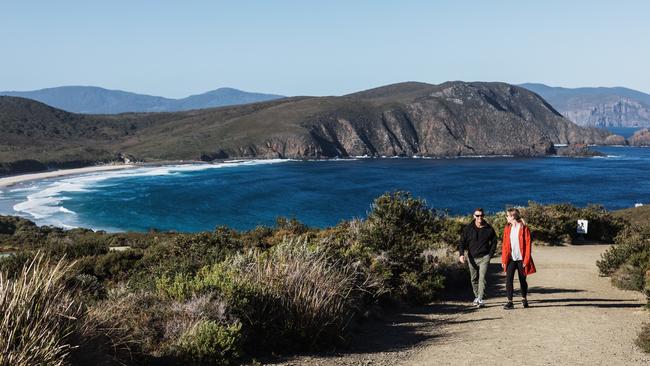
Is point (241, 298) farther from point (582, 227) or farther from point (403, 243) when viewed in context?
point (582, 227)

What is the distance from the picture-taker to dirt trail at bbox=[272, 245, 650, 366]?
711cm

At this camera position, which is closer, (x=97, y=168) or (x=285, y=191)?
(x=285, y=191)

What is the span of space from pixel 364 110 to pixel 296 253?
578 ft

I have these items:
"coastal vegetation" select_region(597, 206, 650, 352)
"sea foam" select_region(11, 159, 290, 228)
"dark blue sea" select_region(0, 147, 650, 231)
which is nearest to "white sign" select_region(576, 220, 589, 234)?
"coastal vegetation" select_region(597, 206, 650, 352)

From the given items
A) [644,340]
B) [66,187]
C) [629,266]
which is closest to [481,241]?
[644,340]

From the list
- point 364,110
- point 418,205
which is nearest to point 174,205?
point 418,205

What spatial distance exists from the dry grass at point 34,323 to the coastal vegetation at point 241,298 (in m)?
0.01

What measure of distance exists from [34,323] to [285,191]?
7925cm

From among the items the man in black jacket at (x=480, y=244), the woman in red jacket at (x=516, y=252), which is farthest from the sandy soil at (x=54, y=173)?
the woman in red jacket at (x=516, y=252)

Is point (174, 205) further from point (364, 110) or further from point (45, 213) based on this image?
point (364, 110)

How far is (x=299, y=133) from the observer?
157375 mm

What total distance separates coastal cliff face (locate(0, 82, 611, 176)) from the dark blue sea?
22993mm

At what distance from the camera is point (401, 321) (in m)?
9.53

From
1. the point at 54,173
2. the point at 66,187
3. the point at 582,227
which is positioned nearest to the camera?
the point at 582,227
